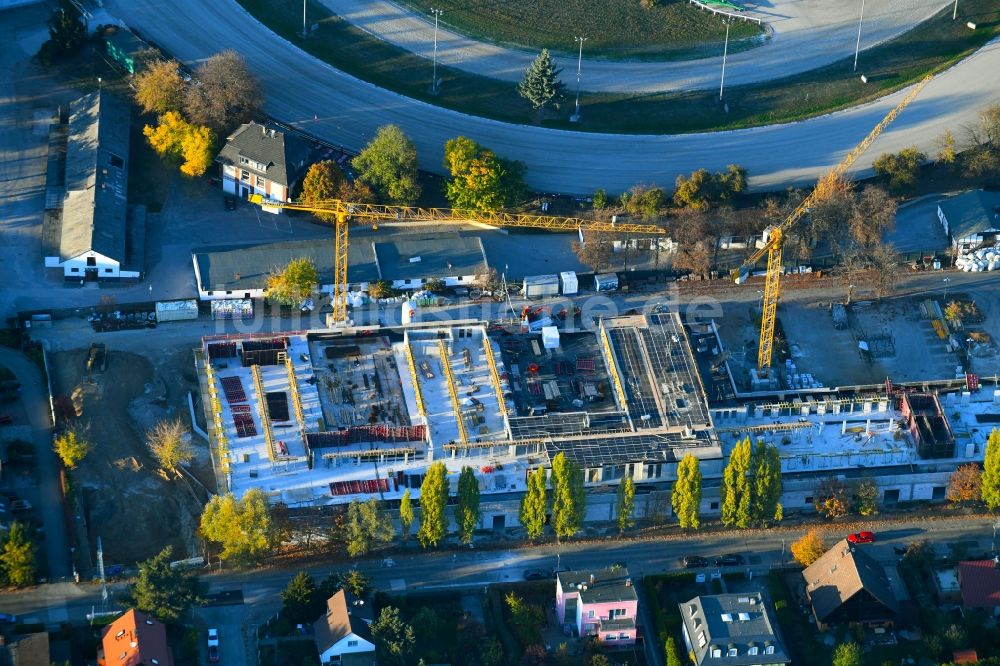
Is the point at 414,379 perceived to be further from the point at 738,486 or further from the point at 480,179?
the point at 738,486

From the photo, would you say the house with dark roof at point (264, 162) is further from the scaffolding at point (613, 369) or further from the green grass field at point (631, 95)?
the scaffolding at point (613, 369)

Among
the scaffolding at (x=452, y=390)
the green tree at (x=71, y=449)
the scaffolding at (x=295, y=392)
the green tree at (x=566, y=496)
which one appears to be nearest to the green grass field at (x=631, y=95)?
the scaffolding at (x=452, y=390)

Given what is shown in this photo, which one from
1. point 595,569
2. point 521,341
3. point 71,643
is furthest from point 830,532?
point 71,643

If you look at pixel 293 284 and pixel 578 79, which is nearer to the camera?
pixel 293 284

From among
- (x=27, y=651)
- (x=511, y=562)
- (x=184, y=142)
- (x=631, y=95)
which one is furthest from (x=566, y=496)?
(x=631, y=95)

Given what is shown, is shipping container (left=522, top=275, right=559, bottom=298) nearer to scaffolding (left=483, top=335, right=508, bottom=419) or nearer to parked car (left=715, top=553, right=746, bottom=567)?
scaffolding (left=483, top=335, right=508, bottom=419)

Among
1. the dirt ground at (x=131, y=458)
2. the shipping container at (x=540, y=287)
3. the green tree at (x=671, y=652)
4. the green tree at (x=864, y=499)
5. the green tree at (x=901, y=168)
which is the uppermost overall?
the green tree at (x=901, y=168)
